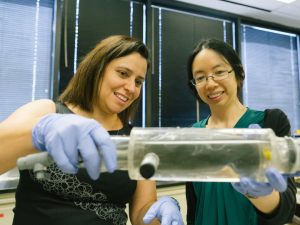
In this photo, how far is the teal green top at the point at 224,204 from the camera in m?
0.96

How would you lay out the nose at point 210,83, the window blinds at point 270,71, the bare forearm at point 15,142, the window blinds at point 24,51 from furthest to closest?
the window blinds at point 270,71, the window blinds at point 24,51, the nose at point 210,83, the bare forearm at point 15,142

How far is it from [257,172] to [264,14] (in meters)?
3.34

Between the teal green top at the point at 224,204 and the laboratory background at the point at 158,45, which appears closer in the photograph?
the teal green top at the point at 224,204

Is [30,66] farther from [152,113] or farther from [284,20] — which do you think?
[284,20]

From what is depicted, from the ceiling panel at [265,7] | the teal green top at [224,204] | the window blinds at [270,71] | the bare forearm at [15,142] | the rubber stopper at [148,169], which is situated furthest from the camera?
the window blinds at [270,71]

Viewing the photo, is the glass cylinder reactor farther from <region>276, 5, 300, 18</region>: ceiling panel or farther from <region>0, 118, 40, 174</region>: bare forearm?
<region>276, 5, 300, 18</region>: ceiling panel

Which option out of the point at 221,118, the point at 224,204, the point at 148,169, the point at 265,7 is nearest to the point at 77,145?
the point at 148,169

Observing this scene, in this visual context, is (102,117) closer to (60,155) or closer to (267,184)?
(60,155)

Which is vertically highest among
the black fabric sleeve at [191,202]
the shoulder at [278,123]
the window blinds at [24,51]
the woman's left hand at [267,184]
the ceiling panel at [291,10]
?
the ceiling panel at [291,10]

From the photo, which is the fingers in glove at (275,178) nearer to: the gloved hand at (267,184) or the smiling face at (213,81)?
the gloved hand at (267,184)

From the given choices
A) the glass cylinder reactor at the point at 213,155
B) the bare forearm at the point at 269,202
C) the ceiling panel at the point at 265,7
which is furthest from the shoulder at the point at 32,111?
the ceiling panel at the point at 265,7

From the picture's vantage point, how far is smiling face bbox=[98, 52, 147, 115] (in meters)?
1.02

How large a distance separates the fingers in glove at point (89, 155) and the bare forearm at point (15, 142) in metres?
0.23

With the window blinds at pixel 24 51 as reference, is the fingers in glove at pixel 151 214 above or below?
below
